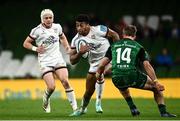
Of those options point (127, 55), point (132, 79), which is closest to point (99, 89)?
point (132, 79)

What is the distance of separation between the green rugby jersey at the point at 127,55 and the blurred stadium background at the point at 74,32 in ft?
42.3

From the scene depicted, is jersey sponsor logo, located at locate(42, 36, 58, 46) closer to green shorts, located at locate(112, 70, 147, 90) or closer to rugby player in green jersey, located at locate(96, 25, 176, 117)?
rugby player in green jersey, located at locate(96, 25, 176, 117)

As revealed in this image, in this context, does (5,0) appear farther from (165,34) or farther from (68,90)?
(68,90)

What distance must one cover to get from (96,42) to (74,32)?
16712 mm

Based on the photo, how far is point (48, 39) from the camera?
1912 cm

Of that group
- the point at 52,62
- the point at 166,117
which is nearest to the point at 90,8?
the point at 52,62

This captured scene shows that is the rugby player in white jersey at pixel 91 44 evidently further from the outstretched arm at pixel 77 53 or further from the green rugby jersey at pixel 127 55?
the green rugby jersey at pixel 127 55

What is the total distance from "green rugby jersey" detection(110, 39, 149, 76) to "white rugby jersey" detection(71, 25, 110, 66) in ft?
4.74

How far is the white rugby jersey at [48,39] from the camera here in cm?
1914

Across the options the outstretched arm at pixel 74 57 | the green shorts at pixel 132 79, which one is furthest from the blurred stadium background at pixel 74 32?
the green shorts at pixel 132 79

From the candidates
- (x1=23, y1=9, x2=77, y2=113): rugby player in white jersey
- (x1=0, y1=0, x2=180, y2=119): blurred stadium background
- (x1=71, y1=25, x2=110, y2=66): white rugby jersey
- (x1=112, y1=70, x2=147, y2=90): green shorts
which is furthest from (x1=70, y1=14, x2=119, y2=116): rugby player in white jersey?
(x1=0, y1=0, x2=180, y2=119): blurred stadium background

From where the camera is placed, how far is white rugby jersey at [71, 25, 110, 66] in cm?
1833

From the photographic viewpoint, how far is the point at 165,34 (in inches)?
A: 1359

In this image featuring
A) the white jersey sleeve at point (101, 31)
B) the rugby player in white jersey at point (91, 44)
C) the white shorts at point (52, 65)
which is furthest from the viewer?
the white shorts at point (52, 65)
